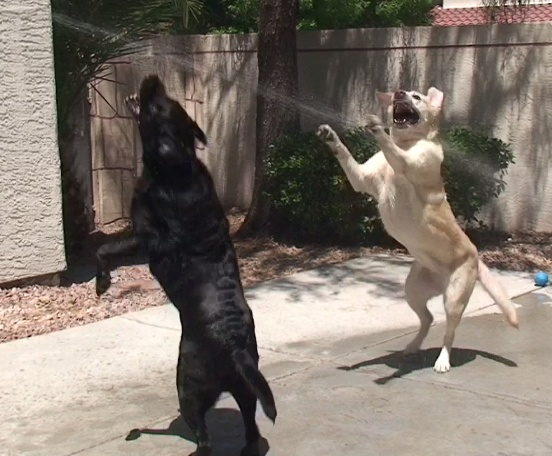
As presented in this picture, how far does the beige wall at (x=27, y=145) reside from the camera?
24.8 feet

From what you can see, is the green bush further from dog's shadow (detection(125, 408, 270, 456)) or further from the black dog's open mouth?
dog's shadow (detection(125, 408, 270, 456))

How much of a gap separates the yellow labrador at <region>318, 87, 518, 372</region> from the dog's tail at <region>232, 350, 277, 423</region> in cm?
164

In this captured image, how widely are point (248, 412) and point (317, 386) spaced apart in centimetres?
128

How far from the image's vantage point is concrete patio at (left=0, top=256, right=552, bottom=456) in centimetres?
476

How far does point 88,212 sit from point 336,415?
6.05 metres

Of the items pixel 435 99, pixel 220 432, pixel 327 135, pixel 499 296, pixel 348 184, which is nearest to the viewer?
pixel 220 432

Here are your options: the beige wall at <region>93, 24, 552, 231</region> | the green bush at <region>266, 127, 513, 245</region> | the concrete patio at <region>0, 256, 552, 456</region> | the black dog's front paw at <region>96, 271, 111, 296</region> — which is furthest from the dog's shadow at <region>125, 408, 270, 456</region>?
the beige wall at <region>93, 24, 552, 231</region>

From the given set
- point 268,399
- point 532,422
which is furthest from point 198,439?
point 532,422

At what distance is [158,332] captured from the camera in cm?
682

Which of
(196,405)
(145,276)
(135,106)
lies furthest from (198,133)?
(145,276)

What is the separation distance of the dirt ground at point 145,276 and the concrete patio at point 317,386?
321 millimetres

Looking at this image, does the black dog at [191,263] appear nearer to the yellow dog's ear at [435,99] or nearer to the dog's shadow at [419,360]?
the dog's shadow at [419,360]

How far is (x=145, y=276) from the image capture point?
8.71 metres

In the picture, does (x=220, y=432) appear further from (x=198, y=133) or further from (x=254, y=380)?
(x=198, y=133)
